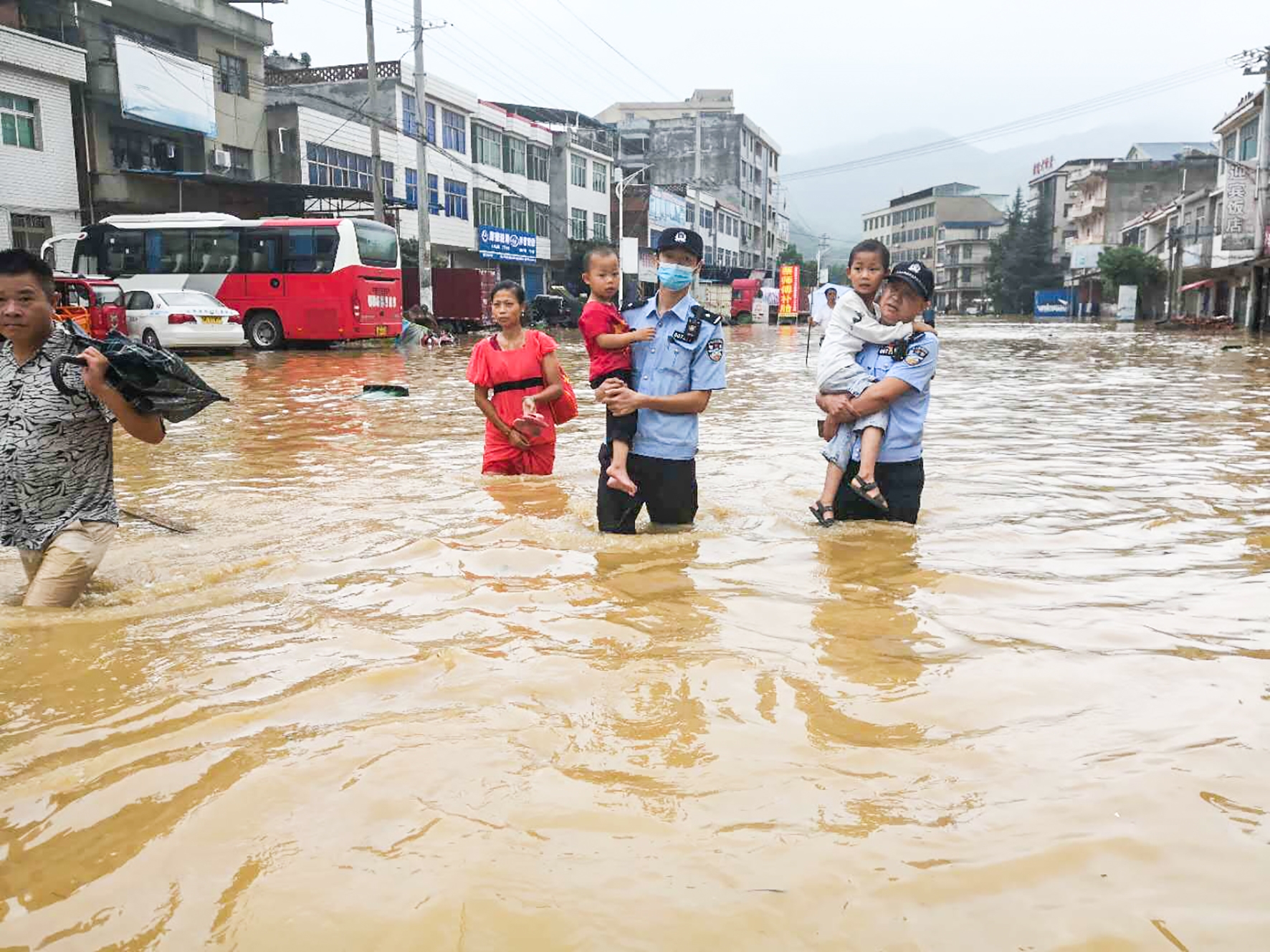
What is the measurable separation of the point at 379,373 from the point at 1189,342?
24.5 meters

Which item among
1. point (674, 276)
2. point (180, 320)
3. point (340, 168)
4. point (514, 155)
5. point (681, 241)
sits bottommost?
point (180, 320)

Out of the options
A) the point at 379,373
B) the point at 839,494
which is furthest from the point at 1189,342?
the point at 839,494

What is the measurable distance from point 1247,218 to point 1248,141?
7343 mm

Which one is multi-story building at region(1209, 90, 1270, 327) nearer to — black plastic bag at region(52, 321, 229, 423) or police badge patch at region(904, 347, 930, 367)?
police badge patch at region(904, 347, 930, 367)

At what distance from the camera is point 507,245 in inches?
1877

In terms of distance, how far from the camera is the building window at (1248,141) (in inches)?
1773

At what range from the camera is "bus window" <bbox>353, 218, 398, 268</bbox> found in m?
25.8

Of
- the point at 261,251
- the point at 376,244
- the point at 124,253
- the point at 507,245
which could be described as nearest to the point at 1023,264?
the point at 507,245

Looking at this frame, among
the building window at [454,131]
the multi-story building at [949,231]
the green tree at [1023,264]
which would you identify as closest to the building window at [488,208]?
the building window at [454,131]

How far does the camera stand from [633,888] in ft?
7.39

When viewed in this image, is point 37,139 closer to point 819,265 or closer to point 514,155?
point 514,155

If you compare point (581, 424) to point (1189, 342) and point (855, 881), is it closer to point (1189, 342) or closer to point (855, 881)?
point (855, 881)

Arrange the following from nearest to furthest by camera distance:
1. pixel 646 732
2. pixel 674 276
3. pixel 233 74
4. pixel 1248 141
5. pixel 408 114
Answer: pixel 646 732 < pixel 674 276 < pixel 233 74 < pixel 408 114 < pixel 1248 141

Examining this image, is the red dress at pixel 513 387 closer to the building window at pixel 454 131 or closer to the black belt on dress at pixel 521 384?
the black belt on dress at pixel 521 384
